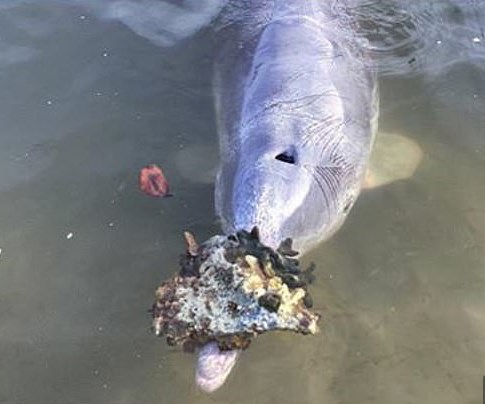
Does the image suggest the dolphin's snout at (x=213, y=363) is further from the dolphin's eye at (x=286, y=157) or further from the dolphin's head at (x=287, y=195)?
the dolphin's eye at (x=286, y=157)

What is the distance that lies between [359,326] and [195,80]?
2700 mm

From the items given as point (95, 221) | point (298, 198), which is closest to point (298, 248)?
point (298, 198)

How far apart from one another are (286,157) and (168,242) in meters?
1.03

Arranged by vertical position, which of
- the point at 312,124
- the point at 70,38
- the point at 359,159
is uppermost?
the point at 312,124

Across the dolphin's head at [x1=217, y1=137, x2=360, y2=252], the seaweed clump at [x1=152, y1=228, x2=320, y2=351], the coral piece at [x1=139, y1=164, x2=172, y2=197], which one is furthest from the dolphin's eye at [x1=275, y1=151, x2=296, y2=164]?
the coral piece at [x1=139, y1=164, x2=172, y2=197]

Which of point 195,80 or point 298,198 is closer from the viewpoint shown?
point 298,198

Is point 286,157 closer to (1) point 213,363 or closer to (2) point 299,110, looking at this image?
(2) point 299,110

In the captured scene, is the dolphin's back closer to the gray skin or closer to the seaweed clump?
the gray skin

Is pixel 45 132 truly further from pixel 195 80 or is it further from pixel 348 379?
pixel 348 379

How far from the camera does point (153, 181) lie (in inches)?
236

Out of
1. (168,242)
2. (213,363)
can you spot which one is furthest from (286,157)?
(213,363)

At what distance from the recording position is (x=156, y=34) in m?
7.48

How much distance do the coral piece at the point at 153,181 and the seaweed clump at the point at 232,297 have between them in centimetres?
166

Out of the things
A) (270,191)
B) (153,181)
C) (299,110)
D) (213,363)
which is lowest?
(153,181)
